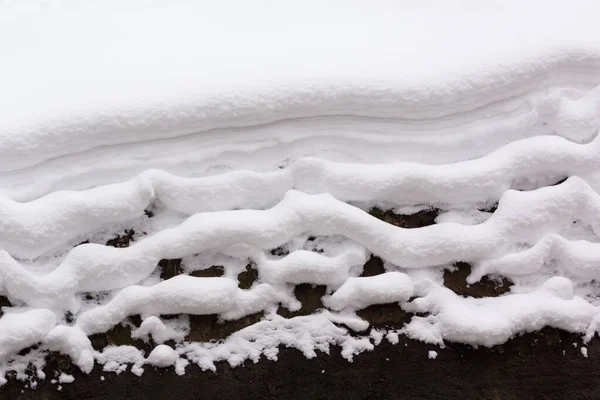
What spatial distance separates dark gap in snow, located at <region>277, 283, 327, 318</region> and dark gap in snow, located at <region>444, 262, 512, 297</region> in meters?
0.33

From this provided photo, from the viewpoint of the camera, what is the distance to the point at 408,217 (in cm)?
150

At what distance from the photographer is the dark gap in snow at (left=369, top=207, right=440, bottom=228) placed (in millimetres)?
1494

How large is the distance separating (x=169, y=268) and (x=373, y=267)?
0.52 meters

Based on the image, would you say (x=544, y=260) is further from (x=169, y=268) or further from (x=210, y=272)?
(x=169, y=268)

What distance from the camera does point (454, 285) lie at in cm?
146

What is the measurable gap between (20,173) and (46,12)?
0.51 metres

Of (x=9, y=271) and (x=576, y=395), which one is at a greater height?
(x=9, y=271)

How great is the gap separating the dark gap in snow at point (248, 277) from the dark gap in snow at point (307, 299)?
0.10 metres

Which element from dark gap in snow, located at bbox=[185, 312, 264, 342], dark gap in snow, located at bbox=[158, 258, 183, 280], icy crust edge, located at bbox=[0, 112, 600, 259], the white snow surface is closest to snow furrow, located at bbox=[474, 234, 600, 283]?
the white snow surface

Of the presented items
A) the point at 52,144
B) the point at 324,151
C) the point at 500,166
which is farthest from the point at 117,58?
the point at 500,166

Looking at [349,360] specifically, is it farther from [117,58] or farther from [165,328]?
[117,58]

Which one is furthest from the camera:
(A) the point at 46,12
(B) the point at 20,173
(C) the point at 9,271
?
(A) the point at 46,12

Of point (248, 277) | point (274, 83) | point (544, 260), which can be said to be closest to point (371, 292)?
point (248, 277)

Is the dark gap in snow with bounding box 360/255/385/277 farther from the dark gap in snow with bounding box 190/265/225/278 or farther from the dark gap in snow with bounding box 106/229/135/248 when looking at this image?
the dark gap in snow with bounding box 106/229/135/248
